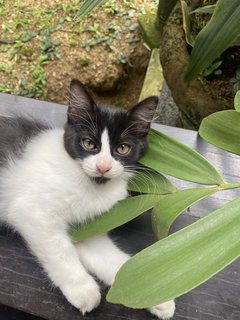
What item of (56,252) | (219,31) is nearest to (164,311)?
(56,252)

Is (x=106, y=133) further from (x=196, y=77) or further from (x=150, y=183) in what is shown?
(x=196, y=77)

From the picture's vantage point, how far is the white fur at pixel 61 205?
2.71ft

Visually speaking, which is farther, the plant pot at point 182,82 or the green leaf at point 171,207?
the plant pot at point 182,82

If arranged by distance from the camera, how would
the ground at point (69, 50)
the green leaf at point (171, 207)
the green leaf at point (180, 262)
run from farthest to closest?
the ground at point (69, 50), the green leaf at point (171, 207), the green leaf at point (180, 262)

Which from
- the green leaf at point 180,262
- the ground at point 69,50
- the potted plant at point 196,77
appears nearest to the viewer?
the green leaf at point 180,262

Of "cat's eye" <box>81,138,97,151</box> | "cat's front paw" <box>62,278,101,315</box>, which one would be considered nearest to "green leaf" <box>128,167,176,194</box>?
"cat's eye" <box>81,138,97,151</box>

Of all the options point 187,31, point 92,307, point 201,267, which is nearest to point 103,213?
point 92,307

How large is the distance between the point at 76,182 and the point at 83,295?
227 mm

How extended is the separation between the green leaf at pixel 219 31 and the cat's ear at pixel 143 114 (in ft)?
0.44

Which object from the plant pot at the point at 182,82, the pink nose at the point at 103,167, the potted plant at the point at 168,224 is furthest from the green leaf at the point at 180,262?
the plant pot at the point at 182,82

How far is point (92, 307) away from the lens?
2.52 ft

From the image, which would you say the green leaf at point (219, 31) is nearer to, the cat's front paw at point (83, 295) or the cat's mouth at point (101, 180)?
the cat's mouth at point (101, 180)

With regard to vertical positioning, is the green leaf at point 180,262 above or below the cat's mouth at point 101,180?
above

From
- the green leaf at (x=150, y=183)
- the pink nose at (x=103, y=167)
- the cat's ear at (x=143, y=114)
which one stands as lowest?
the green leaf at (x=150, y=183)
